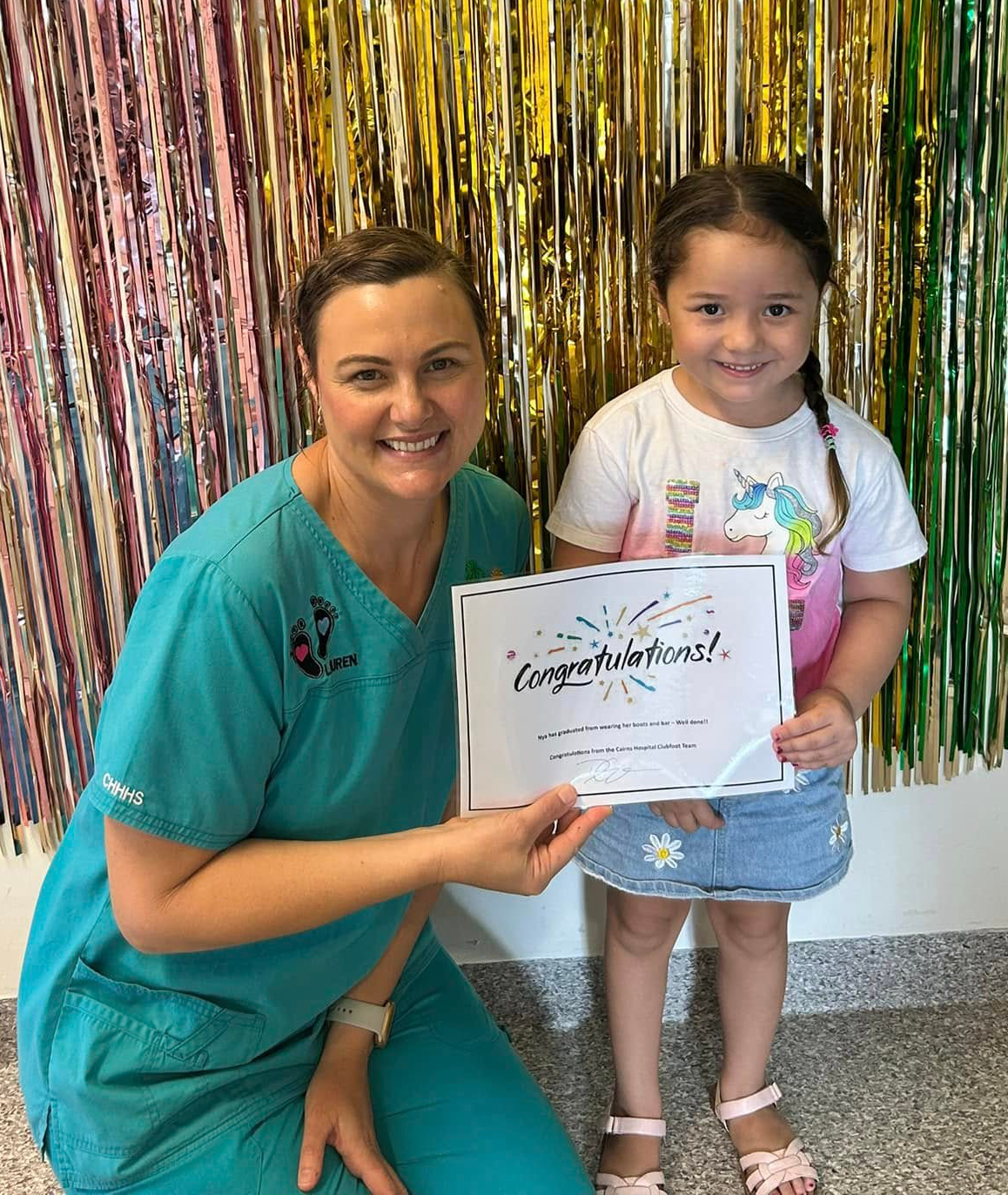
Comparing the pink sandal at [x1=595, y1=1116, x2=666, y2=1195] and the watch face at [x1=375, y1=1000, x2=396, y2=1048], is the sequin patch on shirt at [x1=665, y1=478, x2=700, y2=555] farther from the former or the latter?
the pink sandal at [x1=595, y1=1116, x2=666, y2=1195]

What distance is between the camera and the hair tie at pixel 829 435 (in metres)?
1.19

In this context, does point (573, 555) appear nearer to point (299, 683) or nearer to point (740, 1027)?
point (299, 683)

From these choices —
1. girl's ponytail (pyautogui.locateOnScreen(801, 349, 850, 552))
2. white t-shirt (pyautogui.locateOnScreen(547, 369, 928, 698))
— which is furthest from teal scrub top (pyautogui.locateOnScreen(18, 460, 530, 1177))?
girl's ponytail (pyautogui.locateOnScreen(801, 349, 850, 552))

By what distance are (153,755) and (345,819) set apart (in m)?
0.24

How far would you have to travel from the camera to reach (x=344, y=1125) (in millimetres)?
1132

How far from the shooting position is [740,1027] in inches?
55.9

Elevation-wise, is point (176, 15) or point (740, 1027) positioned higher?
point (176, 15)

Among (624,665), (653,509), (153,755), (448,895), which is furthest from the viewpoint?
(448,895)

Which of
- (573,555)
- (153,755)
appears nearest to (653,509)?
(573,555)

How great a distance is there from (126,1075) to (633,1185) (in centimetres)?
67

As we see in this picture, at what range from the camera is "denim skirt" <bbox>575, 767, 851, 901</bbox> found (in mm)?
1276

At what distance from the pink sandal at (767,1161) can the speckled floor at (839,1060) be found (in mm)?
27

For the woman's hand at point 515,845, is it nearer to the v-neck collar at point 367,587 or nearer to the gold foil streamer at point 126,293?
the v-neck collar at point 367,587
